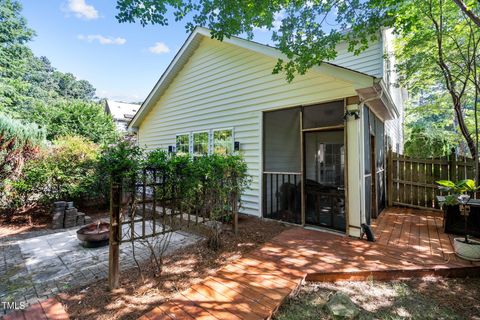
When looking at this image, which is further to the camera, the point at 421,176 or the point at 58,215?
the point at 421,176

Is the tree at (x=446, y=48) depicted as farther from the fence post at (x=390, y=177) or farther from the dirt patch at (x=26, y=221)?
the dirt patch at (x=26, y=221)

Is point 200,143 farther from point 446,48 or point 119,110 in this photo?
point 119,110

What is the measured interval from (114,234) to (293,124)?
158 inches

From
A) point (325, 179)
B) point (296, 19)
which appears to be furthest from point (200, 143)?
point (296, 19)

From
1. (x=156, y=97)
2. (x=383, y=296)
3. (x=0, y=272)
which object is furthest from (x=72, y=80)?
(x=383, y=296)

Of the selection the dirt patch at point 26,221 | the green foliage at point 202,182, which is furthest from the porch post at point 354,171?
the dirt patch at point 26,221

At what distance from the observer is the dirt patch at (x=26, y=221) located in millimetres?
5004

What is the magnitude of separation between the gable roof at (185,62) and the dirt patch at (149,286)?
10.8ft

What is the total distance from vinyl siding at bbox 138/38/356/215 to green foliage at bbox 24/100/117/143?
829 centimetres

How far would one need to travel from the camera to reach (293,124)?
5031mm

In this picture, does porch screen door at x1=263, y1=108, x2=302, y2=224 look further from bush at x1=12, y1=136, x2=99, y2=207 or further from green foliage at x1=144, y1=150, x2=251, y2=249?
bush at x1=12, y1=136, x2=99, y2=207

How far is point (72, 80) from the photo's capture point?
4231 centimetres

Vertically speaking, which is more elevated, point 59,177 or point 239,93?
point 239,93

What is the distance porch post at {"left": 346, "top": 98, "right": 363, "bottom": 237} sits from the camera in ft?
13.2
